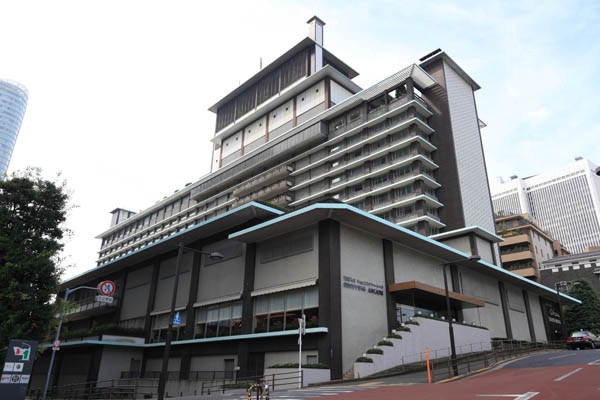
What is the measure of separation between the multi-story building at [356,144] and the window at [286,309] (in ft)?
93.4

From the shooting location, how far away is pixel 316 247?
3161 cm

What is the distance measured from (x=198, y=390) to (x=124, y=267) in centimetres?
2606

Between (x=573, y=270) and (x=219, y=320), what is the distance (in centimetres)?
7042

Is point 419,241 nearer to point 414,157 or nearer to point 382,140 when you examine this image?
point 414,157

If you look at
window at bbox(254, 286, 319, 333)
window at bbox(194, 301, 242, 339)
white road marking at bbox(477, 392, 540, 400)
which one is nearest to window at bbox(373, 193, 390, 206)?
window at bbox(194, 301, 242, 339)

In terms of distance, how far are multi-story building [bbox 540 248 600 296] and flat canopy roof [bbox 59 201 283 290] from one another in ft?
218

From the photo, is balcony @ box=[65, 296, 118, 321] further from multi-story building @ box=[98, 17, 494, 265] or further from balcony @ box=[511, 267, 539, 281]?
balcony @ box=[511, 267, 539, 281]

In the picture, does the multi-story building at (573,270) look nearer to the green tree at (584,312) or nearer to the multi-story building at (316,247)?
the green tree at (584,312)

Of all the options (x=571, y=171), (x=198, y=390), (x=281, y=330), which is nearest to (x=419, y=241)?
(x=281, y=330)

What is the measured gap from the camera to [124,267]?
54.1 metres

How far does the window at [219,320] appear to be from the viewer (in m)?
35.4

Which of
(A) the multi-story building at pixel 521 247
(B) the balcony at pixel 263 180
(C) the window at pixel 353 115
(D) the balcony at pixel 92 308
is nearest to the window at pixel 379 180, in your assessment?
(C) the window at pixel 353 115

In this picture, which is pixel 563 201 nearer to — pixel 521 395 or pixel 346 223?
pixel 346 223

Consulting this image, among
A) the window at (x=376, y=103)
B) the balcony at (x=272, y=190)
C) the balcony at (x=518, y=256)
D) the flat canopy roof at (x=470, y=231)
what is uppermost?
the window at (x=376, y=103)
